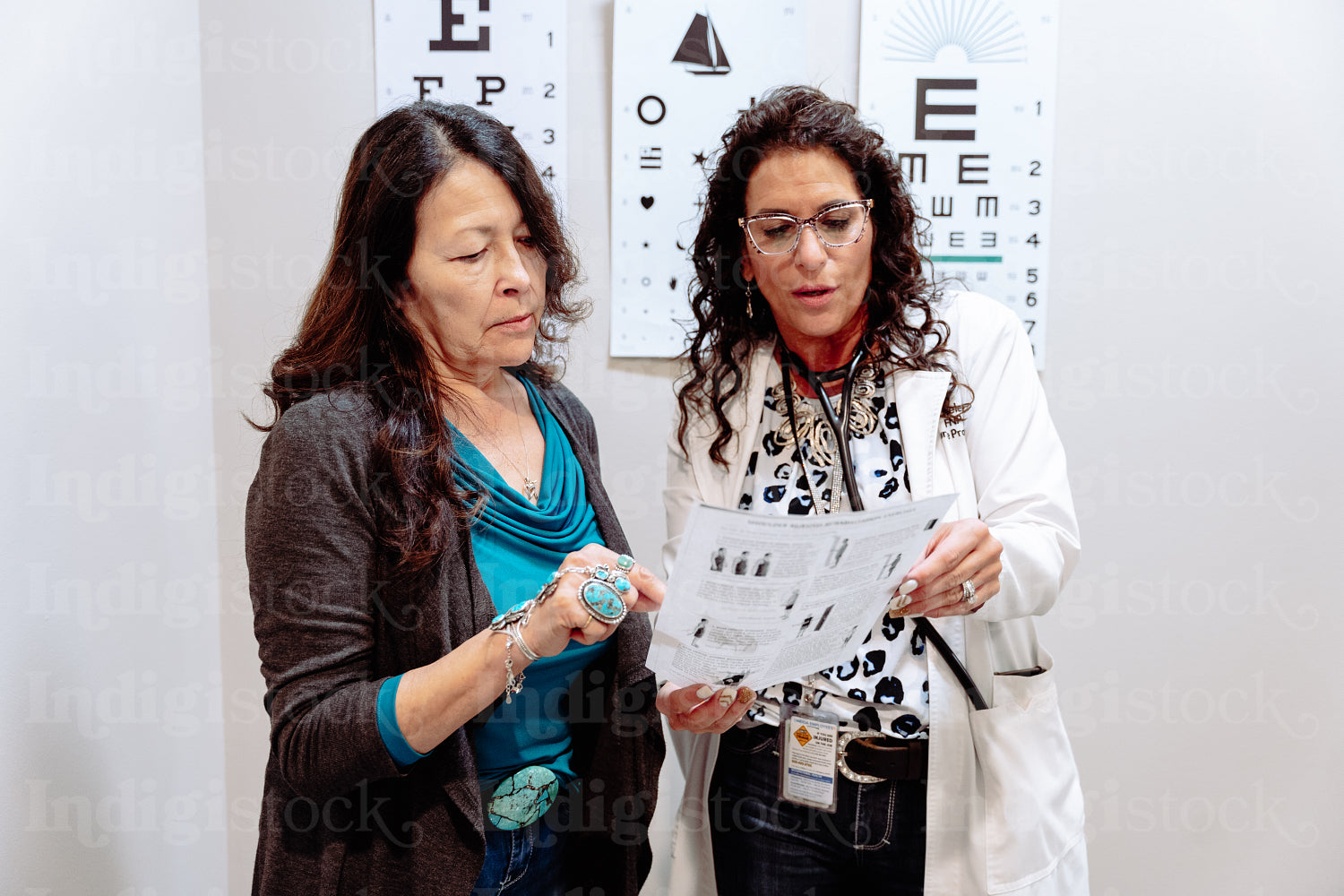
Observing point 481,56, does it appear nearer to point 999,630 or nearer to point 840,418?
point 840,418

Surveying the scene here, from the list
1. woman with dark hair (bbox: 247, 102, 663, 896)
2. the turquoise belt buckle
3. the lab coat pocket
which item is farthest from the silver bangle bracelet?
the lab coat pocket

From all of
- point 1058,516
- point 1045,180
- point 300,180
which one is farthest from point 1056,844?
point 300,180

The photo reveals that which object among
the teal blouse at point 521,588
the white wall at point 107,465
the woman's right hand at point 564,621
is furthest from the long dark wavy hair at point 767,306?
the white wall at point 107,465

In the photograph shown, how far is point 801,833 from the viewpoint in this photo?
4.43 feet

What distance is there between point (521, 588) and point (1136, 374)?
5.41 feet

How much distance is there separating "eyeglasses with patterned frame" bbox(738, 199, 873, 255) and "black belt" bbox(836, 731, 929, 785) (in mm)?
731

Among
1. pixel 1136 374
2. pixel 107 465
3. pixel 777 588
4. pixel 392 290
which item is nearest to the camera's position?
pixel 777 588

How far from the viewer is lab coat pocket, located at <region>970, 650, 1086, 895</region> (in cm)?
125

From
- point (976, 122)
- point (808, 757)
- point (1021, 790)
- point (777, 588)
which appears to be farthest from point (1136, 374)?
point (777, 588)

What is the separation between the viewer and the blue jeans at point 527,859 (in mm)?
1141

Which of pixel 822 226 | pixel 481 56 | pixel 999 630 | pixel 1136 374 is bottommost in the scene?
pixel 999 630

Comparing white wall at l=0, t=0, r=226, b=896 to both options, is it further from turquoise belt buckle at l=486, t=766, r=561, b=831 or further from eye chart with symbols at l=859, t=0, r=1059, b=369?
eye chart with symbols at l=859, t=0, r=1059, b=369

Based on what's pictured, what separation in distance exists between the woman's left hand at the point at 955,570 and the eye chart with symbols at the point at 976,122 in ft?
3.47

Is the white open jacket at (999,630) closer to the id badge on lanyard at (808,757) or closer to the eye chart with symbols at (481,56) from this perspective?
the id badge on lanyard at (808,757)
